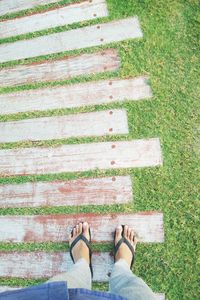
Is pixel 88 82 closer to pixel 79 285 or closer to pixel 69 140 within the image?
pixel 69 140

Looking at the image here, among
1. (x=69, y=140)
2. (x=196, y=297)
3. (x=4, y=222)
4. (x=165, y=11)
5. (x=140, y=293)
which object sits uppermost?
(x=165, y=11)

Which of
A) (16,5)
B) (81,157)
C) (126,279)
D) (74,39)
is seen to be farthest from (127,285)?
(16,5)

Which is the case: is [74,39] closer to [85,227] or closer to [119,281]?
[85,227]

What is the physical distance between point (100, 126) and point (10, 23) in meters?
1.58

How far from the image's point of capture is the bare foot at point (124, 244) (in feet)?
10.6

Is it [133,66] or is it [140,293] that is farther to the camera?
[133,66]

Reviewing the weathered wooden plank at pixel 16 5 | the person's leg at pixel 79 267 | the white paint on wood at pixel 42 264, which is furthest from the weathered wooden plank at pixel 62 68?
the white paint on wood at pixel 42 264

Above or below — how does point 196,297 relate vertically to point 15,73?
below

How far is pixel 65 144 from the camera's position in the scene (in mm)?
3654

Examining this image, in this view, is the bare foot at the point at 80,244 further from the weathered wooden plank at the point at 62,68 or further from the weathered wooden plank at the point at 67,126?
the weathered wooden plank at the point at 62,68

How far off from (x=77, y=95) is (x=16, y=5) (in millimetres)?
1321

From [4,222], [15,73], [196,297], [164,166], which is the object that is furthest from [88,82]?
[196,297]

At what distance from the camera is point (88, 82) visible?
149 inches

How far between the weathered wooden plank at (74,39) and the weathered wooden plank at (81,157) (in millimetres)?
1024
